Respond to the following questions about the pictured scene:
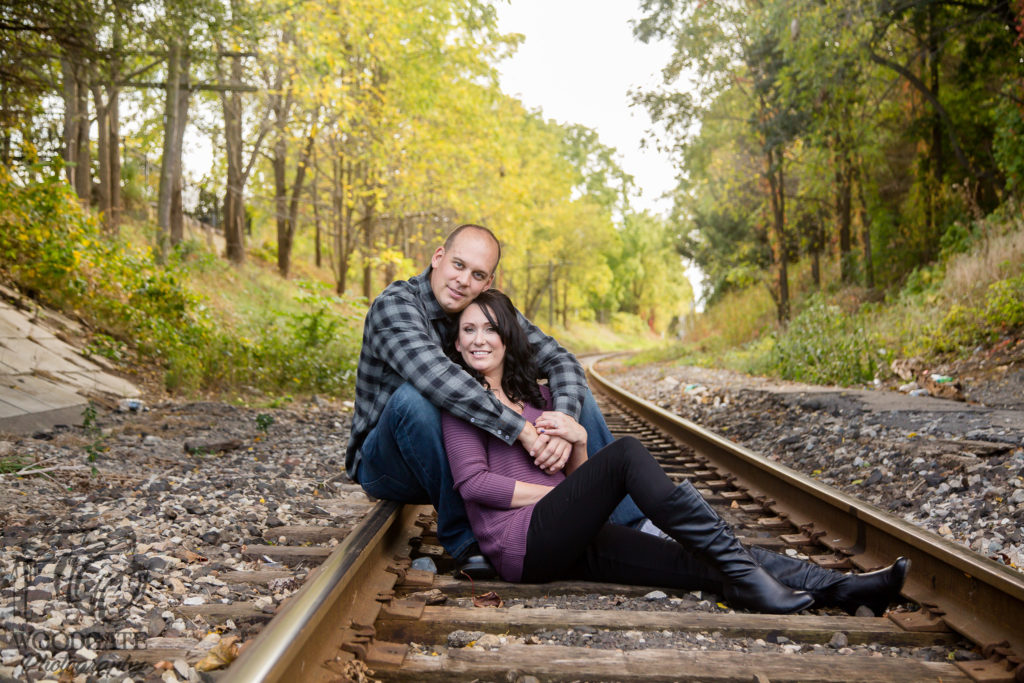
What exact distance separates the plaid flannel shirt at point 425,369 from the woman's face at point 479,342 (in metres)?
0.13

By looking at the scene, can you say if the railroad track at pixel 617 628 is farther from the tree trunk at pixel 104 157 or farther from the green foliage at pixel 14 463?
the tree trunk at pixel 104 157

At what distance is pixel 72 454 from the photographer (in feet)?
14.7

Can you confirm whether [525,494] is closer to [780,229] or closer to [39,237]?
[39,237]

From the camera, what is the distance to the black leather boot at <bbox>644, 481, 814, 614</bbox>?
8.66ft

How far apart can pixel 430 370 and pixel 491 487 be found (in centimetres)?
52

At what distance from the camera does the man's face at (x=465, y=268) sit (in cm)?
320

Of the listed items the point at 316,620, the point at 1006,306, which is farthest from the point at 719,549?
the point at 1006,306

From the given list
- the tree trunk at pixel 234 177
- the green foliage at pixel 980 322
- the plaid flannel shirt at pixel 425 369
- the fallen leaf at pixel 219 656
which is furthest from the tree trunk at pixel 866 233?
the fallen leaf at pixel 219 656

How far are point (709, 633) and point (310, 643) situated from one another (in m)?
1.26

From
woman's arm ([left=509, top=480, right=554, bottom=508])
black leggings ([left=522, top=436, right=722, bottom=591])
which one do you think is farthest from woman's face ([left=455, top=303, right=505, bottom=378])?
black leggings ([left=522, top=436, right=722, bottom=591])

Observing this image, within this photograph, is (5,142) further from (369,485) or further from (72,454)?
(369,485)

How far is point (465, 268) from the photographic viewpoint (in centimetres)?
319

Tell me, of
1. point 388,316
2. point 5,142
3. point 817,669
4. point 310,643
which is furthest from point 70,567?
point 5,142

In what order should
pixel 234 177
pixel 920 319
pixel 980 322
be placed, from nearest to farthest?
pixel 980 322, pixel 920 319, pixel 234 177
